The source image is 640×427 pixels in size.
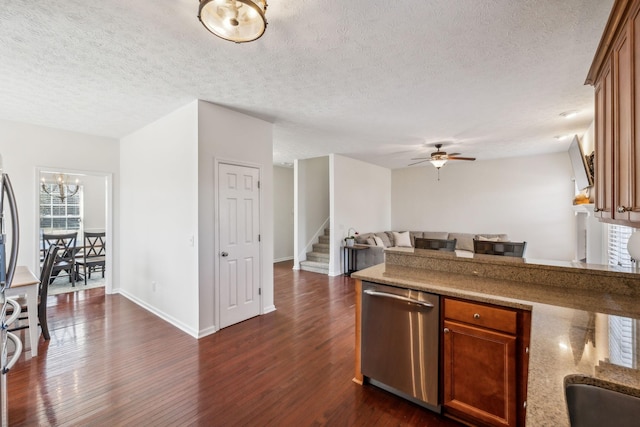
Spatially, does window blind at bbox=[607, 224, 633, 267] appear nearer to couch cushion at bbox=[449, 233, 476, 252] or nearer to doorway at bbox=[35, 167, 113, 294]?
couch cushion at bbox=[449, 233, 476, 252]

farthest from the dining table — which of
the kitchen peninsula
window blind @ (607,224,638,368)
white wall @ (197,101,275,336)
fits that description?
window blind @ (607,224,638,368)

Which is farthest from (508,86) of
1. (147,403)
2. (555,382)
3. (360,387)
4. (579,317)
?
(147,403)

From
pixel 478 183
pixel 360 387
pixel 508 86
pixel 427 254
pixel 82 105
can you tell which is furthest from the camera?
pixel 478 183

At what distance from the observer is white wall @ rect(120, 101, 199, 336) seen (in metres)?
3.26

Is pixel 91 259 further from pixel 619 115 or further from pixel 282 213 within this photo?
pixel 619 115

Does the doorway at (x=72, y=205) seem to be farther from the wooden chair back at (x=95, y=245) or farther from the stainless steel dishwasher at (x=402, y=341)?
the stainless steel dishwasher at (x=402, y=341)

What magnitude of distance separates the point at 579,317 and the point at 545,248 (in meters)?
5.99

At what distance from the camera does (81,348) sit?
2.91m

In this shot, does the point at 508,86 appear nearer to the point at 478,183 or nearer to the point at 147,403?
the point at 147,403

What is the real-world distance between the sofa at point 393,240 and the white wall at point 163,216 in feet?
12.4

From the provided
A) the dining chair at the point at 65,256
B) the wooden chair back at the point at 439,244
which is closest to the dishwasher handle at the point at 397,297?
the wooden chair back at the point at 439,244

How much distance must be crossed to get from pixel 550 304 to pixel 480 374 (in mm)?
615

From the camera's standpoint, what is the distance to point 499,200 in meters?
6.70

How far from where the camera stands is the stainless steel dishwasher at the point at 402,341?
6.41 feet
